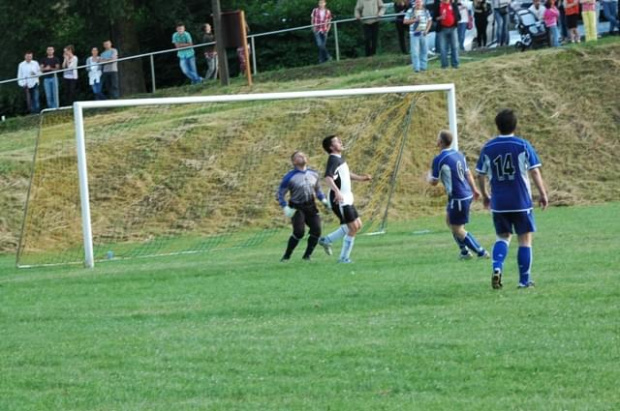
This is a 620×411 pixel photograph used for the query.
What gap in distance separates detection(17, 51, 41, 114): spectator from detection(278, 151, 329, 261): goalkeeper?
61.9 ft

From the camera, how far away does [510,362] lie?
969 cm

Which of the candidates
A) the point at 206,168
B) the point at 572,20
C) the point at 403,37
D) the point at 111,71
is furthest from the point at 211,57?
the point at 206,168

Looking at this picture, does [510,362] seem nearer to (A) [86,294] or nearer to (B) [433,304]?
(B) [433,304]

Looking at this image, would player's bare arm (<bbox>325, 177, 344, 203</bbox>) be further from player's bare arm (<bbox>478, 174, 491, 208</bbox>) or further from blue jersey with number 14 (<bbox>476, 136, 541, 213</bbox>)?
blue jersey with number 14 (<bbox>476, 136, 541, 213</bbox>)

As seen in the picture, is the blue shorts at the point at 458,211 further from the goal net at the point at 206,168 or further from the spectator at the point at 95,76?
the spectator at the point at 95,76

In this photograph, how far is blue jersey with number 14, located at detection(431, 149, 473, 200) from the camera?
58.0 feet

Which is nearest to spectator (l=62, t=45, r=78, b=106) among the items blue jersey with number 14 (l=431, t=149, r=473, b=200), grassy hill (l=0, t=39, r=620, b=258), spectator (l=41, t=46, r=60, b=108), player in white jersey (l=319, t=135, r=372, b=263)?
spectator (l=41, t=46, r=60, b=108)

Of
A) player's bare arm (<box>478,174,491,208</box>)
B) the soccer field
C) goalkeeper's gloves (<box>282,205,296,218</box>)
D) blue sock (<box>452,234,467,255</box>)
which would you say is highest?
player's bare arm (<box>478,174,491,208</box>)

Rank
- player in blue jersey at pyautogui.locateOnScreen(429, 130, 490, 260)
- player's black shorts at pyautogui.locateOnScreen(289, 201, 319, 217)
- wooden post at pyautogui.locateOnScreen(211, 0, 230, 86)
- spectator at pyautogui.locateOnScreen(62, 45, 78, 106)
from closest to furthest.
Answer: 1. player in blue jersey at pyautogui.locateOnScreen(429, 130, 490, 260)
2. player's black shorts at pyautogui.locateOnScreen(289, 201, 319, 217)
3. wooden post at pyautogui.locateOnScreen(211, 0, 230, 86)
4. spectator at pyautogui.locateOnScreen(62, 45, 78, 106)

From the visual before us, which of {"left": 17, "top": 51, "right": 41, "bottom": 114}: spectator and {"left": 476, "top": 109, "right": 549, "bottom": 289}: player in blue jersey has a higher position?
{"left": 17, "top": 51, "right": 41, "bottom": 114}: spectator

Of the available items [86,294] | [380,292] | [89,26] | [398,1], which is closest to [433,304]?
[380,292]

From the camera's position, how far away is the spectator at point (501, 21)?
34.6 meters

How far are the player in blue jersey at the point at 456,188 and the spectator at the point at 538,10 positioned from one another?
16592 mm

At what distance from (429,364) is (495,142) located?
4.17 meters
